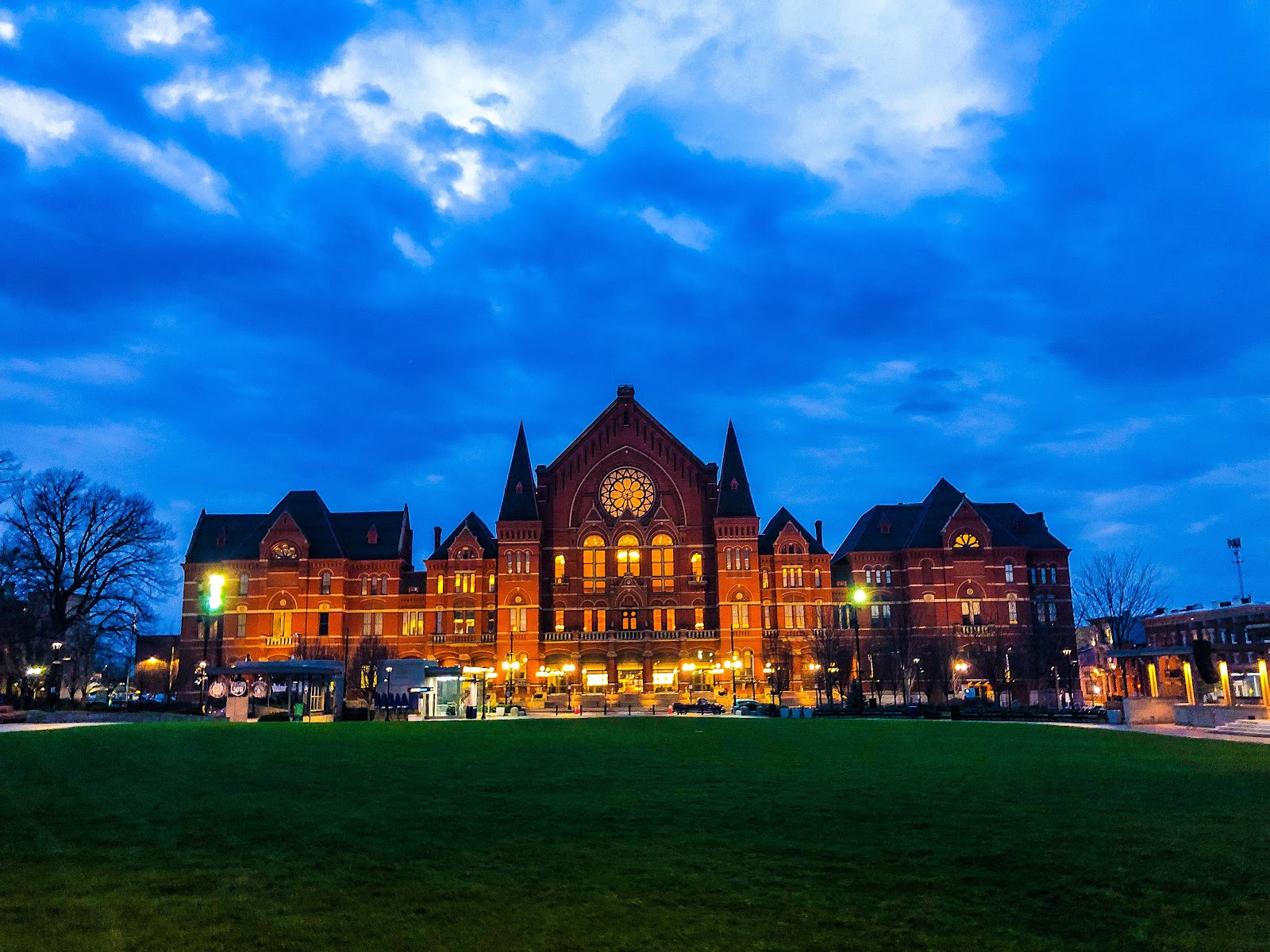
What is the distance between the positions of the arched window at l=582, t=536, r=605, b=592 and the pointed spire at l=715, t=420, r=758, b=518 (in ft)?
40.1

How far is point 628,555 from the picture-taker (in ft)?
316

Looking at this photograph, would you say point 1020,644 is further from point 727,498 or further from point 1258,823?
point 1258,823

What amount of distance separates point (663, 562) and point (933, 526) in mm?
27262

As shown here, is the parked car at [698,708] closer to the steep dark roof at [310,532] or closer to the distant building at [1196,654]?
the distant building at [1196,654]

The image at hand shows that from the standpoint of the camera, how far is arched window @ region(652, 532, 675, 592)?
95.4 metres

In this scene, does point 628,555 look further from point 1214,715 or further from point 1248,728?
point 1248,728

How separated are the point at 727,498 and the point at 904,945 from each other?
88.4 m

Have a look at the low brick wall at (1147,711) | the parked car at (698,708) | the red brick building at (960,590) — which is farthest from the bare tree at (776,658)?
the low brick wall at (1147,711)

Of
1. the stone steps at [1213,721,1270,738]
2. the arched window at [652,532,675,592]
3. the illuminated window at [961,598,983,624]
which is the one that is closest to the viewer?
the stone steps at [1213,721,1270,738]

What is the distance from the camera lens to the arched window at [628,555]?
96.0m

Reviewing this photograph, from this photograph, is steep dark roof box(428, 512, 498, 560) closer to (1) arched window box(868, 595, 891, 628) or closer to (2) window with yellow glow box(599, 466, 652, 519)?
(2) window with yellow glow box(599, 466, 652, 519)

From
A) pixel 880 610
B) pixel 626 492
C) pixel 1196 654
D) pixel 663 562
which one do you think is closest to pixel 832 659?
pixel 880 610

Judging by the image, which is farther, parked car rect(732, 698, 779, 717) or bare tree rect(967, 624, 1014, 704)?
bare tree rect(967, 624, 1014, 704)

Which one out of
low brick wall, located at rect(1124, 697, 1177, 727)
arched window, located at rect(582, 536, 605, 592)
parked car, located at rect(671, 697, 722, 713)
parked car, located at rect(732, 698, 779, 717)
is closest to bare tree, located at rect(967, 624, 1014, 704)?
parked car, located at rect(732, 698, 779, 717)
